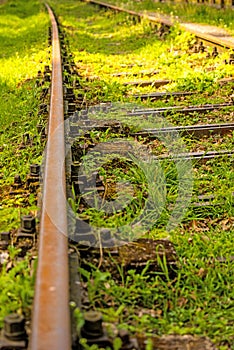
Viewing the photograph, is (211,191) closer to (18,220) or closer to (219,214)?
(219,214)

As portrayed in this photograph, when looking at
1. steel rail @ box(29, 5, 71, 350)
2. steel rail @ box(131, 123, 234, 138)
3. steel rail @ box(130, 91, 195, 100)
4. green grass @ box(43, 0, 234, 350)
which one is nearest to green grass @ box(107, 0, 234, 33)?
steel rail @ box(130, 91, 195, 100)

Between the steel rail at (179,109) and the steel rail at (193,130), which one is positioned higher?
the steel rail at (193,130)

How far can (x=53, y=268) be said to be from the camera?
2627 millimetres

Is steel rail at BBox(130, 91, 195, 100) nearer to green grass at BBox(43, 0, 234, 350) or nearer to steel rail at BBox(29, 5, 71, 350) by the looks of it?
green grass at BBox(43, 0, 234, 350)

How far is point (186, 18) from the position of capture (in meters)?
15.2

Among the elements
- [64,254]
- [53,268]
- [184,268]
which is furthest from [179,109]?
[53,268]

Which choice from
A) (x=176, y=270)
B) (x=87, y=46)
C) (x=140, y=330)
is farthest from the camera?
(x=87, y=46)

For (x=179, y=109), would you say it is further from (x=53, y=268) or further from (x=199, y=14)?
(x=199, y=14)

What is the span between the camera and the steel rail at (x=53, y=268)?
7.21 ft

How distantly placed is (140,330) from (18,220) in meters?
1.24

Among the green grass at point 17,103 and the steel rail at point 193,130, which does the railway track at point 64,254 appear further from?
the green grass at point 17,103

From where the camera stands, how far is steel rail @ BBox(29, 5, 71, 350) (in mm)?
2197

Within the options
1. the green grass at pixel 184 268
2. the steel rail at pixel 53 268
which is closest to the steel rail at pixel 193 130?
the green grass at pixel 184 268

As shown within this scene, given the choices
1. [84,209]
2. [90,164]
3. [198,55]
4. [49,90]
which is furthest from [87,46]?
[84,209]
